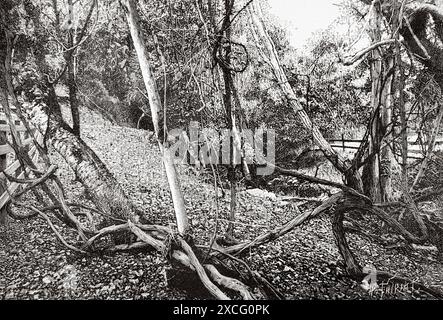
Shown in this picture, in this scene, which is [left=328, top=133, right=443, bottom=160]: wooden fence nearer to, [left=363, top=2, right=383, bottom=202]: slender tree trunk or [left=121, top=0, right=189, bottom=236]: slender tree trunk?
[left=363, top=2, right=383, bottom=202]: slender tree trunk

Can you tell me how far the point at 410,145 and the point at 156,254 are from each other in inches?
94.5

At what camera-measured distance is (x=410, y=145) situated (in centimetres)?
266

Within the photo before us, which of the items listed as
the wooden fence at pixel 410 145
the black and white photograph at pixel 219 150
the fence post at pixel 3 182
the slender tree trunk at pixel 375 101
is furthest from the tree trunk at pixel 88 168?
the slender tree trunk at pixel 375 101

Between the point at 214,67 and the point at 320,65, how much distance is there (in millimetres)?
966

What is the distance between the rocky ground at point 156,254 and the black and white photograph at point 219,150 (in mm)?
13

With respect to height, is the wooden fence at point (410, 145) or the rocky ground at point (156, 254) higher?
the wooden fence at point (410, 145)

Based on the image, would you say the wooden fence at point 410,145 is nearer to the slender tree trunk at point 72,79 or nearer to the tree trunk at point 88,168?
the tree trunk at point 88,168

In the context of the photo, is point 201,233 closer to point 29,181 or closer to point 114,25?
point 29,181

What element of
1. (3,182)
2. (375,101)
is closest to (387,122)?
(375,101)

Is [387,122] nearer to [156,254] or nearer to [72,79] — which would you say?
[156,254]

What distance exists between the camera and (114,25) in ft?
8.84

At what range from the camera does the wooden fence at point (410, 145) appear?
2.59 metres
